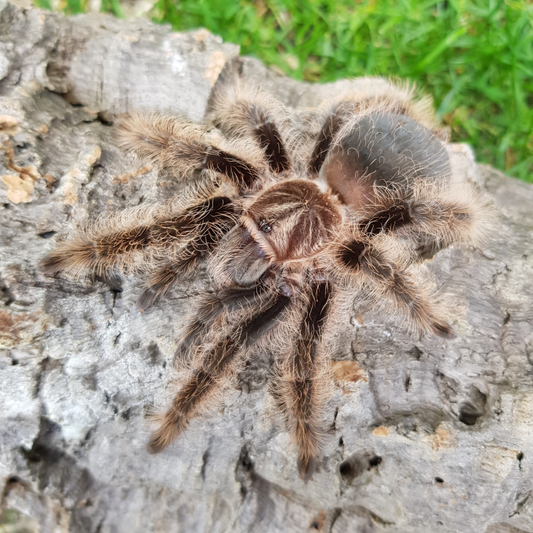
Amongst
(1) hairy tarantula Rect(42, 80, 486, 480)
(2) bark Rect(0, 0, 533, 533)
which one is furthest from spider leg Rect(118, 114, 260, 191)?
(2) bark Rect(0, 0, 533, 533)

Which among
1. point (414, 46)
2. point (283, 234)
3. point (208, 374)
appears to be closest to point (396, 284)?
point (283, 234)

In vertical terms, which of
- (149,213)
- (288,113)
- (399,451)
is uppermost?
(288,113)

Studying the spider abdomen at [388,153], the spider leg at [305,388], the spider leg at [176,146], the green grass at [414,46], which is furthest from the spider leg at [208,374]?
the green grass at [414,46]

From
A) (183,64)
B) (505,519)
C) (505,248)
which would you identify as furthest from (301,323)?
(183,64)

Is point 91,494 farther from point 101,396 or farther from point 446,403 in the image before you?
point 446,403

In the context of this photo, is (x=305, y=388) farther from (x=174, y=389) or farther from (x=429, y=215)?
(x=429, y=215)

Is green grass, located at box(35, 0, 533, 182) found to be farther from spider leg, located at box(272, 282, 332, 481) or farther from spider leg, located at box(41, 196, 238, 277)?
spider leg, located at box(272, 282, 332, 481)
